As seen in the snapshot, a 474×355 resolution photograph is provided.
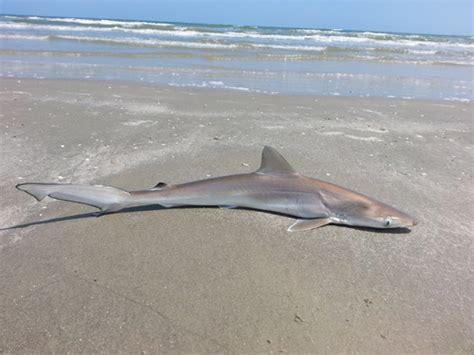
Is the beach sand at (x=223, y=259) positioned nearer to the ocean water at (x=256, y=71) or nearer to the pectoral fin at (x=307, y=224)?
the pectoral fin at (x=307, y=224)

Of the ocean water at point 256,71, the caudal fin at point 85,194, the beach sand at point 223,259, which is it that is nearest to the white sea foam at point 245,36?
the ocean water at point 256,71

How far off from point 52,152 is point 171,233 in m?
2.76

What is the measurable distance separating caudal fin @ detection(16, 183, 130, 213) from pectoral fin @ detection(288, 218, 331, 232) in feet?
4.89

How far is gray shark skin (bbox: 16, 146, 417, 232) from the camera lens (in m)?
3.71

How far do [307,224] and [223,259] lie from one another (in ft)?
2.78

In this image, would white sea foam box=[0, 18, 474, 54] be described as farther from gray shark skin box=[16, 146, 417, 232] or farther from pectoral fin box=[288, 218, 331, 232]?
pectoral fin box=[288, 218, 331, 232]

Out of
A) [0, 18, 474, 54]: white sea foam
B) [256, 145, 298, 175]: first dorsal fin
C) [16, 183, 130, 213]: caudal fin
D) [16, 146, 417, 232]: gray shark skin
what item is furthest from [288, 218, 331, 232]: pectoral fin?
[0, 18, 474, 54]: white sea foam

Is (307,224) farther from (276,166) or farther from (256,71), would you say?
(256,71)

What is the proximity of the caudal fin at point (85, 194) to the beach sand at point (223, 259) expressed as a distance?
0.19 m

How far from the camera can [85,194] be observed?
3.57m

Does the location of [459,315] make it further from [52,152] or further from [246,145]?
[52,152]

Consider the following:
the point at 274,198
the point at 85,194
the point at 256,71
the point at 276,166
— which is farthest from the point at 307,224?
the point at 256,71

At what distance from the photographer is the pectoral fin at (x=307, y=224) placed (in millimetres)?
3674

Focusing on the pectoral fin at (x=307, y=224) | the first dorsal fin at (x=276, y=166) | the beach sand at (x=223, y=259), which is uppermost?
the first dorsal fin at (x=276, y=166)
